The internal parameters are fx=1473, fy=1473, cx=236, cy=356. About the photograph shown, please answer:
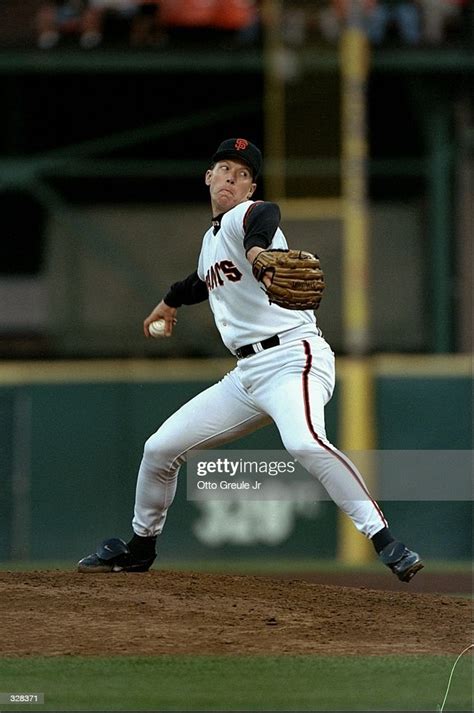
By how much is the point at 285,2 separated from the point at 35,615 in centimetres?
913

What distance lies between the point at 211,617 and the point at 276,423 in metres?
0.76

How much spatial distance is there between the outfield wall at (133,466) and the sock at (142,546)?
11.8 feet

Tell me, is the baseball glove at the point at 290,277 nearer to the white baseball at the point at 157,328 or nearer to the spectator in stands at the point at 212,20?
the white baseball at the point at 157,328

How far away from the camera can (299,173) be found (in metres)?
13.9

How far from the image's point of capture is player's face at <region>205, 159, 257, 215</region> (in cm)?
573

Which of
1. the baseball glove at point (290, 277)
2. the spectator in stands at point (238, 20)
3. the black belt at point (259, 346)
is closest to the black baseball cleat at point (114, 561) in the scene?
the black belt at point (259, 346)

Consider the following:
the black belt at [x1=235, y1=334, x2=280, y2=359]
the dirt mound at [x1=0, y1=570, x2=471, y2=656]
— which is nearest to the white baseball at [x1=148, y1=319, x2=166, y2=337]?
the black belt at [x1=235, y1=334, x2=280, y2=359]

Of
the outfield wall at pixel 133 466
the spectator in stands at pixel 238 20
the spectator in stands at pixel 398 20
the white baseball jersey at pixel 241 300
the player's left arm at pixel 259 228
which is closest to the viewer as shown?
the player's left arm at pixel 259 228

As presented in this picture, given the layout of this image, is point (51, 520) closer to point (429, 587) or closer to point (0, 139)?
point (429, 587)

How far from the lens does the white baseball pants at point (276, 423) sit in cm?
539

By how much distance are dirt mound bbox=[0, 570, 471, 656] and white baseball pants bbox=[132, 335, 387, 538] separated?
0.38 m

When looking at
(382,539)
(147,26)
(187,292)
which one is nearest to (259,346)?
(187,292)

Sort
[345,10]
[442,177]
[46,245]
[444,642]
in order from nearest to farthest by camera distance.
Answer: [444,642]
[345,10]
[442,177]
[46,245]

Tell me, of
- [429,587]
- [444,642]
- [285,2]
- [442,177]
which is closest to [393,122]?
[442,177]
